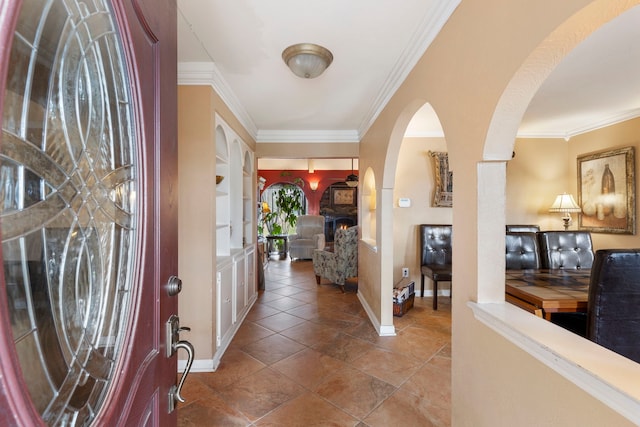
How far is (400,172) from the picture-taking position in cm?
429

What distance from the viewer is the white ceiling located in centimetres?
164

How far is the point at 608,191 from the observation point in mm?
3500

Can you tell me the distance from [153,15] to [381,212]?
2.53 metres

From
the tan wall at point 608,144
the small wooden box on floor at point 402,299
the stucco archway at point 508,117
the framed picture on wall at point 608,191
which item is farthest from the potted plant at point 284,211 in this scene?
the stucco archway at point 508,117

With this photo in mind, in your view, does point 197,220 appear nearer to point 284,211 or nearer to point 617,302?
point 617,302

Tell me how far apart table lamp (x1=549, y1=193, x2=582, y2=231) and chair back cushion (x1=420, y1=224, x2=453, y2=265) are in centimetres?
137

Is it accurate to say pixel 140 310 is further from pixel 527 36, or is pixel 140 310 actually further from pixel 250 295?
pixel 250 295

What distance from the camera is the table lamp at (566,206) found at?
376cm

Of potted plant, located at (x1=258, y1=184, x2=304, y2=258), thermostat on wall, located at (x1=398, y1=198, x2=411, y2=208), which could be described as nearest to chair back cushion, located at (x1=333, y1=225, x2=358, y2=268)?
thermostat on wall, located at (x1=398, y1=198, x2=411, y2=208)

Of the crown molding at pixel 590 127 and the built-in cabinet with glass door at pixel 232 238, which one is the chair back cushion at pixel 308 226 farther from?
the crown molding at pixel 590 127

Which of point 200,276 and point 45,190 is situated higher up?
point 45,190

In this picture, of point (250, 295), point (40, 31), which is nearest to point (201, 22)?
point (40, 31)

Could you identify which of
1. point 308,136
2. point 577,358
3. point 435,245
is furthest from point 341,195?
point 577,358

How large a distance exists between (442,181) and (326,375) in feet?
10.3
